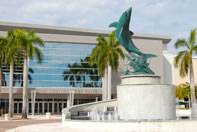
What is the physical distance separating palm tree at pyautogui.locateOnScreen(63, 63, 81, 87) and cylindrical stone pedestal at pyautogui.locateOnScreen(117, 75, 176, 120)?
27213 millimetres

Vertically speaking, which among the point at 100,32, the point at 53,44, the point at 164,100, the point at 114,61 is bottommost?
the point at 164,100

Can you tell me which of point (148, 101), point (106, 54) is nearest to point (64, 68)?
point (106, 54)

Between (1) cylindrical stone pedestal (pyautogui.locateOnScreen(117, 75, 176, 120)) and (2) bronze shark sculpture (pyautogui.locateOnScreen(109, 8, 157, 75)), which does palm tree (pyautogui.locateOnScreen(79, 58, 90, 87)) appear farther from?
(1) cylindrical stone pedestal (pyautogui.locateOnScreen(117, 75, 176, 120))

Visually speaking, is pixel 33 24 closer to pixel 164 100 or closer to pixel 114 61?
pixel 114 61

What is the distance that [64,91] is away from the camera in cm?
4409

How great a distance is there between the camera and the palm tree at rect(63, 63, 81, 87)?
→ 45.1 meters

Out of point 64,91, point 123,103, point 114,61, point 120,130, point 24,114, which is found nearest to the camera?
point 120,130

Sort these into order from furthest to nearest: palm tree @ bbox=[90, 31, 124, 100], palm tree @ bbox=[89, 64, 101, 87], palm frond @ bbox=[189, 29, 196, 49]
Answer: palm tree @ bbox=[89, 64, 101, 87] → palm tree @ bbox=[90, 31, 124, 100] → palm frond @ bbox=[189, 29, 196, 49]

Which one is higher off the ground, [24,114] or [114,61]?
[114,61]

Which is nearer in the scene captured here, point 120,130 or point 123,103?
point 120,130

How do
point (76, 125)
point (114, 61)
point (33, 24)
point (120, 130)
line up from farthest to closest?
point (33, 24) → point (114, 61) → point (76, 125) → point (120, 130)

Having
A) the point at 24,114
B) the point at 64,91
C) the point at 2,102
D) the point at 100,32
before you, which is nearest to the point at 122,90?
the point at 24,114

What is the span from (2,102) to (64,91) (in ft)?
35.0

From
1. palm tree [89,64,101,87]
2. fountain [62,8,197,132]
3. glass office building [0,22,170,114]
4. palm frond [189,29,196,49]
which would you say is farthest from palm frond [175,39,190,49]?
palm tree [89,64,101,87]
